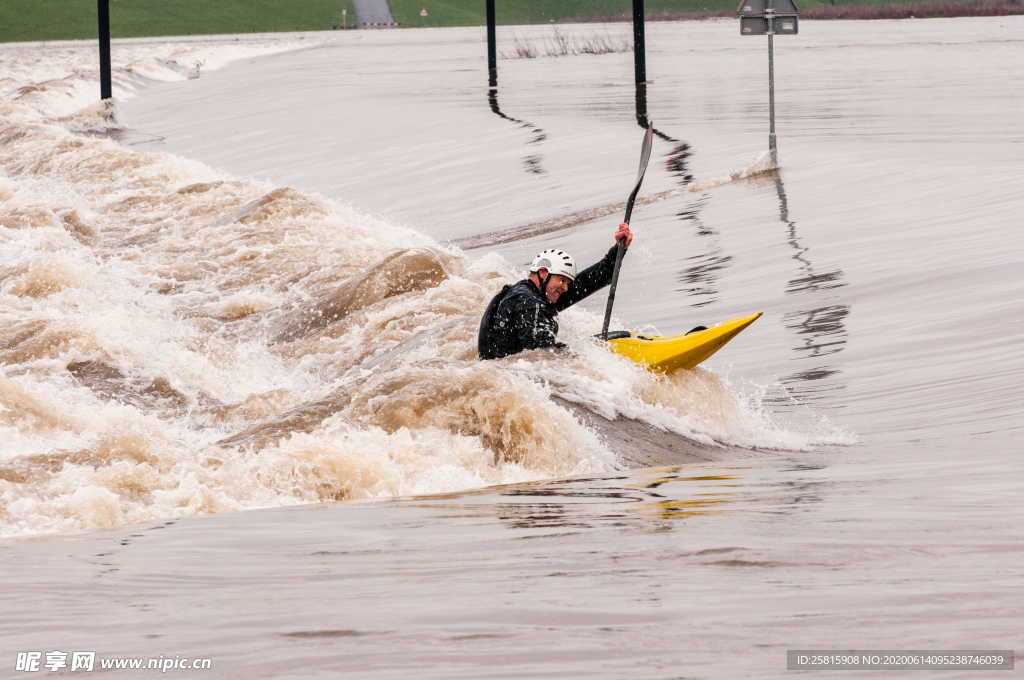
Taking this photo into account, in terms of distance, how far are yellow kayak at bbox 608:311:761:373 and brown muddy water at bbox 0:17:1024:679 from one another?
0.12 metres

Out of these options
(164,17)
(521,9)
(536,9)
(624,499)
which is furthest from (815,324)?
(536,9)

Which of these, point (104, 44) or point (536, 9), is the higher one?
point (536, 9)

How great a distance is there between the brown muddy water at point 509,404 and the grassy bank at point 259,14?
56788 millimetres

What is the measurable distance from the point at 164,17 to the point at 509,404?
95.0 m

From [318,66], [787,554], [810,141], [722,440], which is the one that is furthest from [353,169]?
[318,66]

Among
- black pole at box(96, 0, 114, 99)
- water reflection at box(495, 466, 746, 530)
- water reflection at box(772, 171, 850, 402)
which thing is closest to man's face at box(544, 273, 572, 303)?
water reflection at box(772, 171, 850, 402)

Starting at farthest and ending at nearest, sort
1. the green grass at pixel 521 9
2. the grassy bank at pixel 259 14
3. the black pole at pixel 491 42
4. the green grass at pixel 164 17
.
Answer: the green grass at pixel 521 9 < the green grass at pixel 164 17 < the grassy bank at pixel 259 14 < the black pole at pixel 491 42

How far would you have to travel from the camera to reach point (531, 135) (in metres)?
26.8

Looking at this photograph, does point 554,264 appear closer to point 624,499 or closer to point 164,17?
point 624,499

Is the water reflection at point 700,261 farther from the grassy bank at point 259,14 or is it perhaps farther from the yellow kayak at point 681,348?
the grassy bank at point 259,14

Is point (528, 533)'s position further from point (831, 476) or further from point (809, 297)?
point (809, 297)

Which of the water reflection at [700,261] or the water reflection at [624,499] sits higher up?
the water reflection at [700,261]

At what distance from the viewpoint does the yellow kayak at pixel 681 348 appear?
985 cm

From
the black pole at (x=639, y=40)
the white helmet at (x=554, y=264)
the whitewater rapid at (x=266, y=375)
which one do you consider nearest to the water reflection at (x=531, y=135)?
the black pole at (x=639, y=40)
